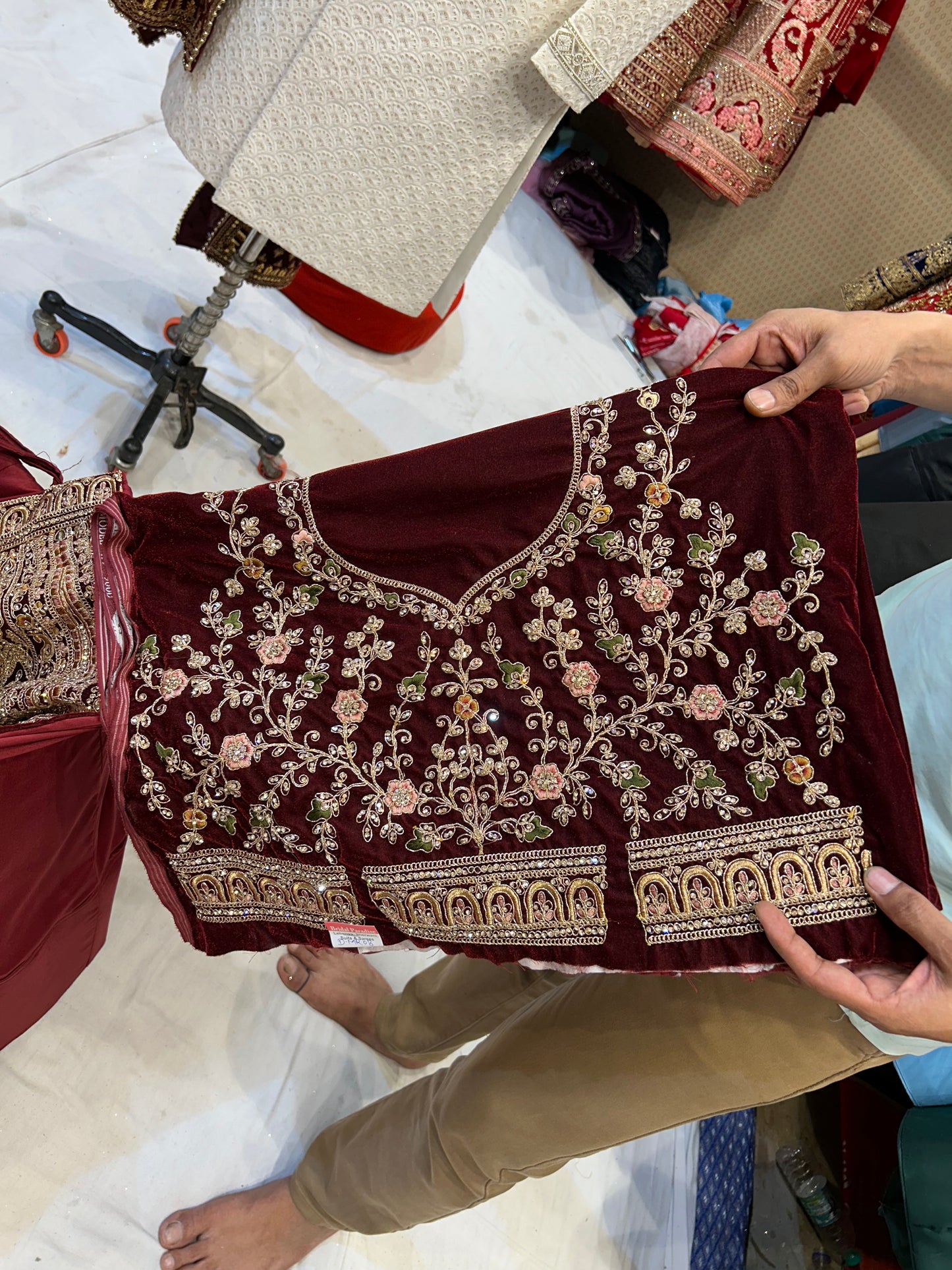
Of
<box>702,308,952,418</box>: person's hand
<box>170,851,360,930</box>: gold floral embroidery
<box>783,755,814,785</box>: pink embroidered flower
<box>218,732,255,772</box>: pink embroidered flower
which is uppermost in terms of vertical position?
<box>702,308,952,418</box>: person's hand

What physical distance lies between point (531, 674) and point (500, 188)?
33.7 inches

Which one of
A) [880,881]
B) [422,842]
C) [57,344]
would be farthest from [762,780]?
[57,344]

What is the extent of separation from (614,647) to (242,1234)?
3.68 ft

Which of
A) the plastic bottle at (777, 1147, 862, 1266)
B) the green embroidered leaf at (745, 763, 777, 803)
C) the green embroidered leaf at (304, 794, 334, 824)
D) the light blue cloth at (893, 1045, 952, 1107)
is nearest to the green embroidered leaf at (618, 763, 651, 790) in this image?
the green embroidered leaf at (745, 763, 777, 803)

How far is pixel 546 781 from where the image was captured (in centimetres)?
92

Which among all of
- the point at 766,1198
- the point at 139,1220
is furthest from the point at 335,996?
the point at 766,1198

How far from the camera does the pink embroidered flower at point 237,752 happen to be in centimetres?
94

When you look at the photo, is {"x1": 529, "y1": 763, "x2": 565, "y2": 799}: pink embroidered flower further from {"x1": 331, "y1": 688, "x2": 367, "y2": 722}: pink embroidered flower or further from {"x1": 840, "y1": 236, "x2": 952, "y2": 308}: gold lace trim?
{"x1": 840, "y1": 236, "x2": 952, "y2": 308}: gold lace trim

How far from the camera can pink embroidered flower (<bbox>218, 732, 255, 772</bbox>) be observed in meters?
0.94

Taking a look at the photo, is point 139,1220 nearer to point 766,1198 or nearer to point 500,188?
point 766,1198

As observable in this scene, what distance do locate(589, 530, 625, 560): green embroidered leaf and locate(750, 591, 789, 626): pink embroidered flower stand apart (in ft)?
0.51

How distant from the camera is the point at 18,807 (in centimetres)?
100

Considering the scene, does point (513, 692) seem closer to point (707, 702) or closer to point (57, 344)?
point (707, 702)

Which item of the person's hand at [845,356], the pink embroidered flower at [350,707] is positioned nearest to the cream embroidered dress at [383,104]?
the person's hand at [845,356]
